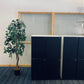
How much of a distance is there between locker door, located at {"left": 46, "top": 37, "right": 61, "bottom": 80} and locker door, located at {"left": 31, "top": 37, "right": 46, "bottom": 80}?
0.12 meters

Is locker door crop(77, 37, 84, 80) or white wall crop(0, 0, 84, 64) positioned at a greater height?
white wall crop(0, 0, 84, 64)

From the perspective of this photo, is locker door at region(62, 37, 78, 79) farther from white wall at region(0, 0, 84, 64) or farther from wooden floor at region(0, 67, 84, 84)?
white wall at region(0, 0, 84, 64)

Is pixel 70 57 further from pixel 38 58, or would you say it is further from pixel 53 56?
pixel 38 58

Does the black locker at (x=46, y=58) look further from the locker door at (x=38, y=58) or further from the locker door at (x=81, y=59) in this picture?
the locker door at (x=81, y=59)

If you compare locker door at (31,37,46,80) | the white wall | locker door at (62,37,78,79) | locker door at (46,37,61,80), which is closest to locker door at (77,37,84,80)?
locker door at (62,37,78,79)

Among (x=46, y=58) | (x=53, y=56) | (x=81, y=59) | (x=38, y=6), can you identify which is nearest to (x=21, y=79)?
(x=46, y=58)

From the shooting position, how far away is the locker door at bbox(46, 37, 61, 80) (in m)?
2.50

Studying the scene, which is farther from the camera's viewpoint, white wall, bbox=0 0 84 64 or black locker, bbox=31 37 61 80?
white wall, bbox=0 0 84 64

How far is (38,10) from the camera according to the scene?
3123 mm

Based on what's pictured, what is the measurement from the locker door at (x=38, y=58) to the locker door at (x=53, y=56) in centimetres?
12

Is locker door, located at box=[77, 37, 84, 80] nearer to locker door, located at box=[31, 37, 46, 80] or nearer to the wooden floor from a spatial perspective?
the wooden floor

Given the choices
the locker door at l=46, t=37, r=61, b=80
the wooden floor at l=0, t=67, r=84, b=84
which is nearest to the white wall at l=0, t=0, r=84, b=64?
the locker door at l=46, t=37, r=61, b=80

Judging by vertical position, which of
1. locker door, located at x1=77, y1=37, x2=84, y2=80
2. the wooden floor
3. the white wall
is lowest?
the wooden floor

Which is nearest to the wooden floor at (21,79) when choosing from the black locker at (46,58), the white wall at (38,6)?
the black locker at (46,58)
